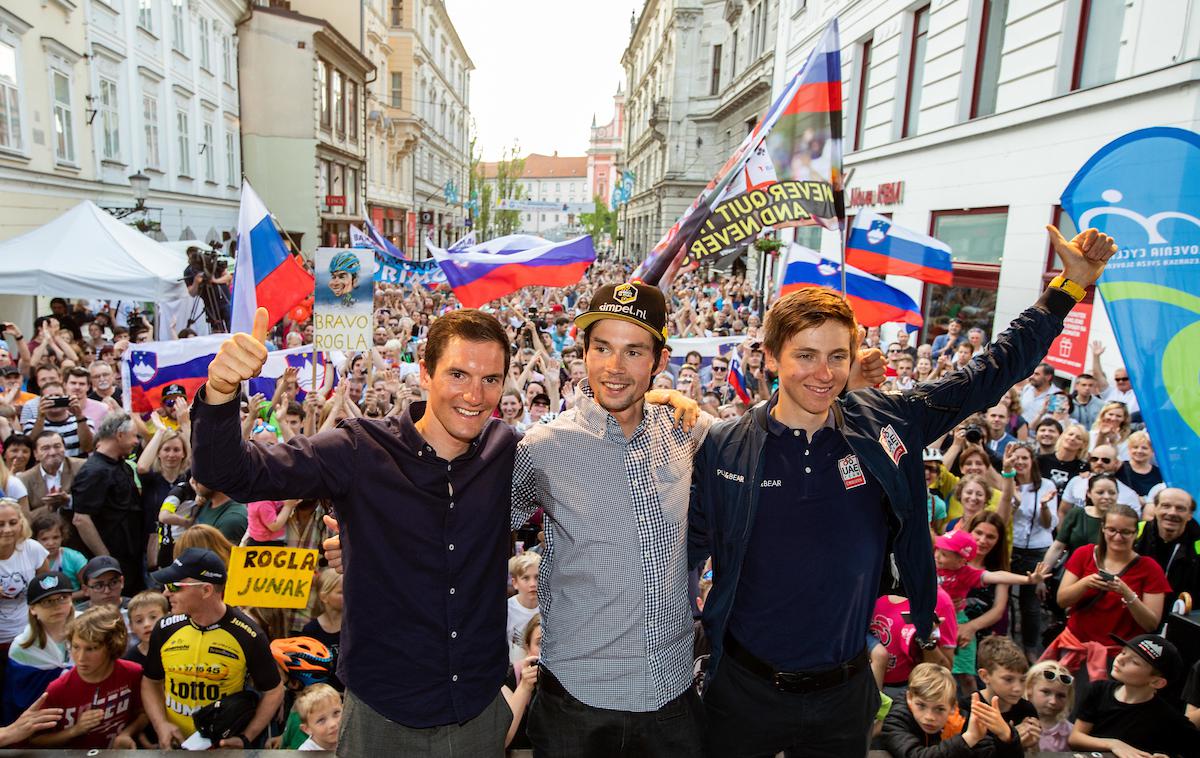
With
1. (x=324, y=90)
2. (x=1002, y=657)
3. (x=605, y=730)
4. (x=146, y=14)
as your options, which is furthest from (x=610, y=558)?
(x=324, y=90)

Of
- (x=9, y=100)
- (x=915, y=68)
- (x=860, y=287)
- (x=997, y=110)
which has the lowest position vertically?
(x=860, y=287)

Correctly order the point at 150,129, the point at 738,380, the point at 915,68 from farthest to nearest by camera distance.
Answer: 1. the point at 150,129
2. the point at 915,68
3. the point at 738,380

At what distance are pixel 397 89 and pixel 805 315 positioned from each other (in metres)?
50.0

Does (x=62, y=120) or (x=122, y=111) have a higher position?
(x=122, y=111)

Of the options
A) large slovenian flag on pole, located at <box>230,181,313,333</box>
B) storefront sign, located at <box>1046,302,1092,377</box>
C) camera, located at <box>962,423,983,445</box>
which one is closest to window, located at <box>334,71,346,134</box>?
large slovenian flag on pole, located at <box>230,181,313,333</box>

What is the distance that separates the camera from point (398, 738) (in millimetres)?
2209

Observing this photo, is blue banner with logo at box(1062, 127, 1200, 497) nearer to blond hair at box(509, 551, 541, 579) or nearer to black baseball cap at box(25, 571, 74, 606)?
blond hair at box(509, 551, 541, 579)

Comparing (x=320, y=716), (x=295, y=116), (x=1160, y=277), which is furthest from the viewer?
(x=295, y=116)

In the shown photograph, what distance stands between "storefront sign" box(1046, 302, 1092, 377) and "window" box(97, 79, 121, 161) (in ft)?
65.1

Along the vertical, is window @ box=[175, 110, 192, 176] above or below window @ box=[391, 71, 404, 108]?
below

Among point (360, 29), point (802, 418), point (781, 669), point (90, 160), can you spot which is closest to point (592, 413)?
point (802, 418)

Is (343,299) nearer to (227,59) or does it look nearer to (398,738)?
(398,738)

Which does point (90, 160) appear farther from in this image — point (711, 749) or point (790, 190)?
point (711, 749)

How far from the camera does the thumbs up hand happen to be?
1919mm
